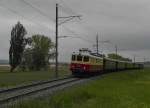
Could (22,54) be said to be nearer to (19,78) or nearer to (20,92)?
(19,78)

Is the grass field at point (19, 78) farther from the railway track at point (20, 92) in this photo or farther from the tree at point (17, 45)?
the tree at point (17, 45)

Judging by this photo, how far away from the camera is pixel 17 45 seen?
340 feet

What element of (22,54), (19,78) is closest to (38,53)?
(22,54)

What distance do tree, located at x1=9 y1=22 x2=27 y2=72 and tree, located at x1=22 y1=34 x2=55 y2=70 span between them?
4.48m

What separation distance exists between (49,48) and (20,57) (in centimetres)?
2623

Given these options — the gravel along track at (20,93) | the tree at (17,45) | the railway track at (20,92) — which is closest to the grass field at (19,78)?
the railway track at (20,92)

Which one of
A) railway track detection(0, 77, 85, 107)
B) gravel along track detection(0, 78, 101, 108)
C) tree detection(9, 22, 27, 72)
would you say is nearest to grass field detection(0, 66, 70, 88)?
railway track detection(0, 77, 85, 107)

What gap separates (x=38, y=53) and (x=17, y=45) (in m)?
7.70

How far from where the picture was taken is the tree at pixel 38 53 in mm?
105375

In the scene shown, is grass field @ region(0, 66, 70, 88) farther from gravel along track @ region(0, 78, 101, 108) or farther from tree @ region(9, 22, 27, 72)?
tree @ region(9, 22, 27, 72)

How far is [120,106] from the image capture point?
51.8 ft

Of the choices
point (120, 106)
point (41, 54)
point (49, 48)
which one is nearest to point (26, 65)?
point (41, 54)

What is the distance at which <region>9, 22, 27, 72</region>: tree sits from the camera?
99.5m

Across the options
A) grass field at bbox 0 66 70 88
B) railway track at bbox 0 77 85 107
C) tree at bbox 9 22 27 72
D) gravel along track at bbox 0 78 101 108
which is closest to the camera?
gravel along track at bbox 0 78 101 108
